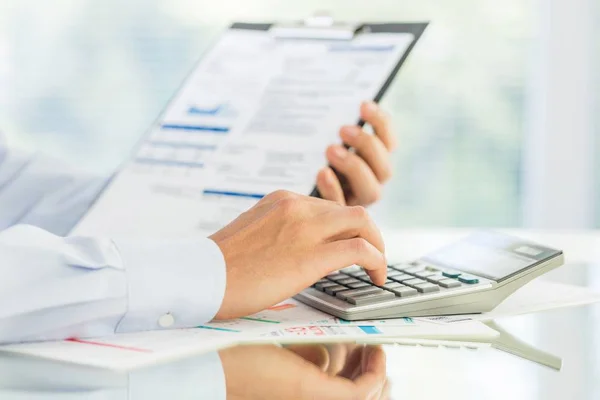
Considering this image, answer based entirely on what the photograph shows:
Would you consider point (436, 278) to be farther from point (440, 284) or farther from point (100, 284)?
point (100, 284)

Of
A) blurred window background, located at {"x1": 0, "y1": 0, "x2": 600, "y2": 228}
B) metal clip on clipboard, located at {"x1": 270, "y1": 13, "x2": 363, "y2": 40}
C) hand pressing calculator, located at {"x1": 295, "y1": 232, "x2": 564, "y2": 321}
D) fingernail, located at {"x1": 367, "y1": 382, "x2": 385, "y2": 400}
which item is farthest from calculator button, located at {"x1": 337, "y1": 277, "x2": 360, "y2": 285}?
blurred window background, located at {"x1": 0, "y1": 0, "x2": 600, "y2": 228}

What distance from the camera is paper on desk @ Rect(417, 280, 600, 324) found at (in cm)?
81

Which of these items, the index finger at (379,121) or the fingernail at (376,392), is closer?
the fingernail at (376,392)

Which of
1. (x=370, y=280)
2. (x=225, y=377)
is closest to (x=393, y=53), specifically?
(x=370, y=280)

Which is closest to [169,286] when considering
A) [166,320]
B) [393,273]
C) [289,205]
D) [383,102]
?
[166,320]

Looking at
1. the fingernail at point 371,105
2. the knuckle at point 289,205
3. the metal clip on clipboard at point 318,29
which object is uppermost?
the metal clip on clipboard at point 318,29

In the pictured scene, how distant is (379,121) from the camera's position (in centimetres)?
124

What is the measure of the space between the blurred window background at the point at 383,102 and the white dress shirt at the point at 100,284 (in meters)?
2.42

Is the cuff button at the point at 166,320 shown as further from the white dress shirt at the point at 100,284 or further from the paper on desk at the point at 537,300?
the paper on desk at the point at 537,300

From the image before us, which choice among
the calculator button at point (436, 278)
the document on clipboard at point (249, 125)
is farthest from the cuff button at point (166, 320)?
the document on clipboard at point (249, 125)

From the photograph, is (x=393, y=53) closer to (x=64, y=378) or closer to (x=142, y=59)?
(x=64, y=378)

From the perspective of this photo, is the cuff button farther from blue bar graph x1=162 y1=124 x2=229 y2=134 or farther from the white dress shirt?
blue bar graph x1=162 y1=124 x2=229 y2=134

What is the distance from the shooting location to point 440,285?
824 millimetres

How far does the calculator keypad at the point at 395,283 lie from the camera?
796 mm
